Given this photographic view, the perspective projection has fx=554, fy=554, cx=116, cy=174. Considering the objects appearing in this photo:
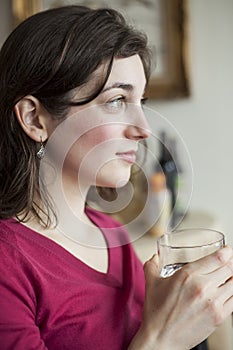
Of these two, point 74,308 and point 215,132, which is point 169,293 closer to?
point 74,308

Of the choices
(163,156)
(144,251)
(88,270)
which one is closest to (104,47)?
(88,270)

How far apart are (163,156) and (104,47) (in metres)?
0.83

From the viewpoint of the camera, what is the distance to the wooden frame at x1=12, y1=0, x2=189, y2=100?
1697 millimetres

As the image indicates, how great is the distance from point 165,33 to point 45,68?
38.6 inches

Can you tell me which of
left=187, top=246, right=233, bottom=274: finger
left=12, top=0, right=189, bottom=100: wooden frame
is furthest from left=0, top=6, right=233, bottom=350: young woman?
left=12, top=0, right=189, bottom=100: wooden frame

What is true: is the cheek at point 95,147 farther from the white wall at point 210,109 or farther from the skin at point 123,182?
the white wall at point 210,109

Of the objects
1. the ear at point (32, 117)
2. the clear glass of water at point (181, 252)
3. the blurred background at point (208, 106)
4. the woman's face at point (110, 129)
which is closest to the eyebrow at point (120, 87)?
the woman's face at point (110, 129)

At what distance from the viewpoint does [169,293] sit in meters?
0.75

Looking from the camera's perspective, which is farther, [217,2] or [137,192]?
[217,2]

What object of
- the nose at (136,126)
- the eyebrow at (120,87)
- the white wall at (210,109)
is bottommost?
the white wall at (210,109)

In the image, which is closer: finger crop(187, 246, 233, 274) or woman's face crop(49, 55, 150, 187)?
finger crop(187, 246, 233, 274)

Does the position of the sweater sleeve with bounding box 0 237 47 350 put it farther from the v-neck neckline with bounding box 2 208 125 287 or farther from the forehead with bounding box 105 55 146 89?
the forehead with bounding box 105 55 146 89

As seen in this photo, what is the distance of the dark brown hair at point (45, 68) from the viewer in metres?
0.82

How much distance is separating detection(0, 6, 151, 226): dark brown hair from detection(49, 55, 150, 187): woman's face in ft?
0.06
